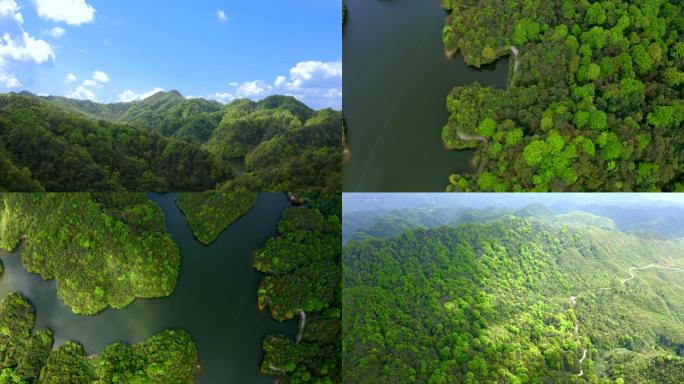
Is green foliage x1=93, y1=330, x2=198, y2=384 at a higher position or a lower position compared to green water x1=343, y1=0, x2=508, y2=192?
lower

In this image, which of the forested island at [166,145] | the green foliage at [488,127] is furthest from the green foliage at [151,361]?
the green foliage at [488,127]

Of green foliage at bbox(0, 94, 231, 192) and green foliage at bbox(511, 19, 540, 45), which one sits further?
green foliage at bbox(0, 94, 231, 192)

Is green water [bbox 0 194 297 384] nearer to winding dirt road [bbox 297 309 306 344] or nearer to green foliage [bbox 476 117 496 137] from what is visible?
winding dirt road [bbox 297 309 306 344]

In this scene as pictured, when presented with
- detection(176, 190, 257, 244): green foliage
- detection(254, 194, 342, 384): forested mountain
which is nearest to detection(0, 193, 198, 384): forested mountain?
detection(176, 190, 257, 244): green foliage

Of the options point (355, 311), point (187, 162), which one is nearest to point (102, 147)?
point (187, 162)

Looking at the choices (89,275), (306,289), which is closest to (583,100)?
(306,289)

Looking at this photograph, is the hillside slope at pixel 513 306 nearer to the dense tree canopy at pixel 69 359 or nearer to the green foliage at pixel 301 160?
the green foliage at pixel 301 160
